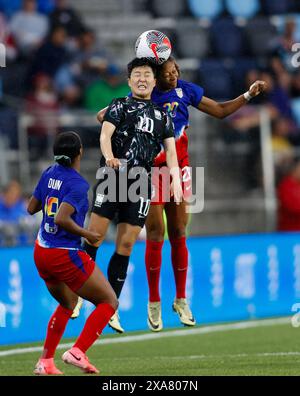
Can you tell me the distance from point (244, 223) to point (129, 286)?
114 inches

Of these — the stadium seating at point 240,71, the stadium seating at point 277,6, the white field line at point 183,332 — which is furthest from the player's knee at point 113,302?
the stadium seating at point 277,6

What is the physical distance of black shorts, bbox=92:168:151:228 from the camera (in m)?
10.5

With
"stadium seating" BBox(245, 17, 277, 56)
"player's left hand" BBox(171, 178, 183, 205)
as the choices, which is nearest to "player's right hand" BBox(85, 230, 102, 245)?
"player's left hand" BBox(171, 178, 183, 205)

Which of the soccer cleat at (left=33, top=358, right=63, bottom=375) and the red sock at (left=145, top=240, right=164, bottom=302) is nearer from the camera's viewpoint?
the soccer cleat at (left=33, top=358, right=63, bottom=375)

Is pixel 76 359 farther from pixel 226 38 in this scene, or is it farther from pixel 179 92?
pixel 226 38

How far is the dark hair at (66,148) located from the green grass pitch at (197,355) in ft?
→ 6.40

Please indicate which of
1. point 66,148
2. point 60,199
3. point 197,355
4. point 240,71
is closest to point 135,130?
point 66,148

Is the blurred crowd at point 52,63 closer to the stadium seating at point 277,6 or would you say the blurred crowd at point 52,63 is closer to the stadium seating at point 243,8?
the stadium seating at point 243,8

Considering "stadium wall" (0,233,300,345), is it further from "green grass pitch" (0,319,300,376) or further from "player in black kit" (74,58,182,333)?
"player in black kit" (74,58,182,333)

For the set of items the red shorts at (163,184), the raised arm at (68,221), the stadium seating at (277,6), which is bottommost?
the raised arm at (68,221)

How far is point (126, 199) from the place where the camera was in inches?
418

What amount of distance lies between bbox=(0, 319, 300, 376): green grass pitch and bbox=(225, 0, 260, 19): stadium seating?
7.27 metres

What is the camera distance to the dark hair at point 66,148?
9.79m

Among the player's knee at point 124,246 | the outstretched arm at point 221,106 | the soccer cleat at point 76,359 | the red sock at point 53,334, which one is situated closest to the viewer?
the soccer cleat at point 76,359
